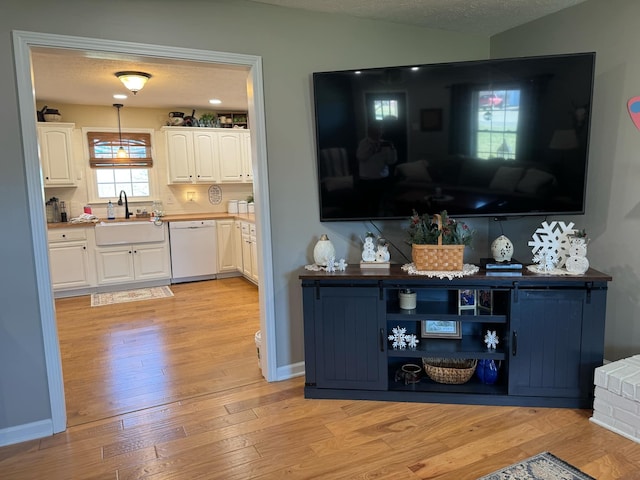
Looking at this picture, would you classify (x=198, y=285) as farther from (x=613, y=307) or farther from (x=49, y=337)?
(x=613, y=307)

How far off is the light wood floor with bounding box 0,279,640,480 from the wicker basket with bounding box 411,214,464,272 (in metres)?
0.82

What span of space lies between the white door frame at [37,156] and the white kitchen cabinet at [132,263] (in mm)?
3368

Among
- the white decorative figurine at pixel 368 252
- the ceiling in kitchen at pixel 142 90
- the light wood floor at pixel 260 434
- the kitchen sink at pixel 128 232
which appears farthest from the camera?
the kitchen sink at pixel 128 232

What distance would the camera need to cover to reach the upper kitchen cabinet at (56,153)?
18.2 ft

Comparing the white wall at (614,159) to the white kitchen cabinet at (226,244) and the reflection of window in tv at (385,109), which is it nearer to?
the reflection of window in tv at (385,109)

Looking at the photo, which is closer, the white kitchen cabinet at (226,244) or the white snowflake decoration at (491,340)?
the white snowflake decoration at (491,340)

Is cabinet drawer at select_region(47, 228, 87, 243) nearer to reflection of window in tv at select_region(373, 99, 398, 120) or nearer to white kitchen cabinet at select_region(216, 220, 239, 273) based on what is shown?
white kitchen cabinet at select_region(216, 220, 239, 273)

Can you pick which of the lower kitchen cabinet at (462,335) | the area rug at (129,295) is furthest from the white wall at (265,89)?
the area rug at (129,295)

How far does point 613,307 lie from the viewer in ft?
9.17

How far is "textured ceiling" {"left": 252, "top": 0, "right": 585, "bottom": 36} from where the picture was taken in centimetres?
273

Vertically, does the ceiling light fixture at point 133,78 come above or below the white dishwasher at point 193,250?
above

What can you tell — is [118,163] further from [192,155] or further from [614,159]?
[614,159]

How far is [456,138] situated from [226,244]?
4122 millimetres

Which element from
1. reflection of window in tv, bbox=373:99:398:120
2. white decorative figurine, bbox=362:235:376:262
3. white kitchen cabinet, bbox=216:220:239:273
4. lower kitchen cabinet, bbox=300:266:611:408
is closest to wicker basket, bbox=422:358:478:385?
lower kitchen cabinet, bbox=300:266:611:408
